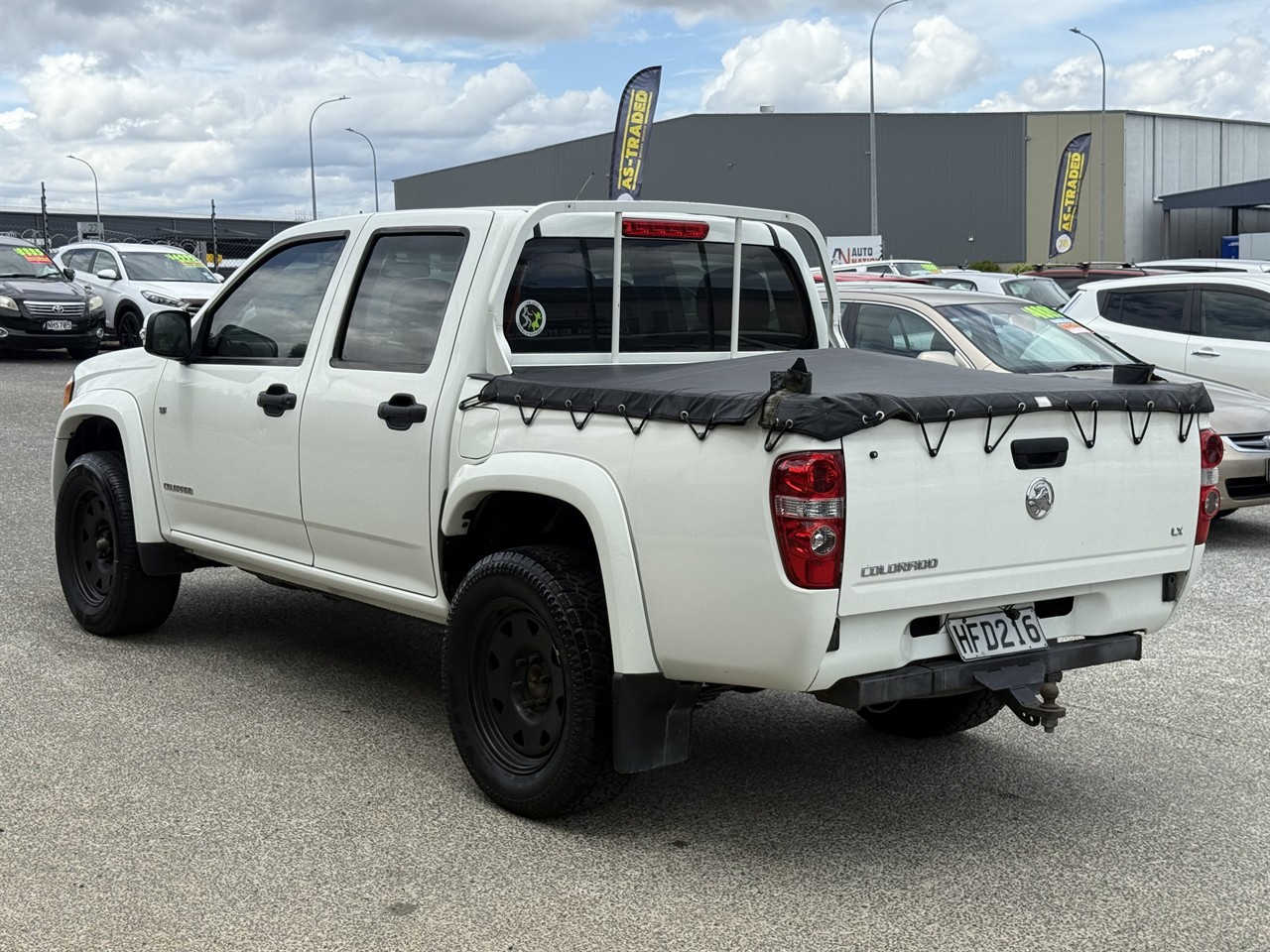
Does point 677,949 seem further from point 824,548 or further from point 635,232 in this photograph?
point 635,232

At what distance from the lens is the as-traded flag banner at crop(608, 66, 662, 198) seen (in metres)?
35.1

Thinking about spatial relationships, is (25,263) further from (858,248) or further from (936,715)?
(858,248)

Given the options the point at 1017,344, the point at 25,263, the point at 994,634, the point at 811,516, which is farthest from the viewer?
the point at 25,263

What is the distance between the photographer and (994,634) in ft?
13.9

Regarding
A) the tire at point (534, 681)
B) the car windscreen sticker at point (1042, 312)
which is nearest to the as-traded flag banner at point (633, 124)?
the car windscreen sticker at point (1042, 312)

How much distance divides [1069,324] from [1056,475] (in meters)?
6.96

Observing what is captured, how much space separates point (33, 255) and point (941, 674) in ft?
72.0

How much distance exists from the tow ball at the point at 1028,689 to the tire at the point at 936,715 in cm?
71

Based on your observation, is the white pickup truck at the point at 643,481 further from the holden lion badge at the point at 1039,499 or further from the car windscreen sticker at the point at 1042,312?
the car windscreen sticker at the point at 1042,312

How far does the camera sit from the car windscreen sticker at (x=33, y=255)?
23.0m

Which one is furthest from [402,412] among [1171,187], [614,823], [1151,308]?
[1171,187]

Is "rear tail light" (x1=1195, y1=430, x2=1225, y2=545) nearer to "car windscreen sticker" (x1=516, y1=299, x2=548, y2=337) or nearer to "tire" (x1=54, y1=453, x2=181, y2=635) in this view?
"car windscreen sticker" (x1=516, y1=299, x2=548, y2=337)

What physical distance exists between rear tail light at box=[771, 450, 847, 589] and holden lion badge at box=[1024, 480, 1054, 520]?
0.69m

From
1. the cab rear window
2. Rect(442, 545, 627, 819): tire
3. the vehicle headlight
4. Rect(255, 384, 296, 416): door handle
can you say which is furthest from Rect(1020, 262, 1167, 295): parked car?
Rect(442, 545, 627, 819): tire
